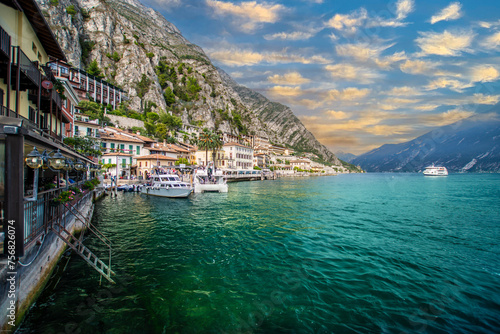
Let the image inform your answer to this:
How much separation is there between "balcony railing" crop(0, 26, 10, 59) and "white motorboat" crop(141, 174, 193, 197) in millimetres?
23523

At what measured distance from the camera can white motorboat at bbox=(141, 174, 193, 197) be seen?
3216 cm

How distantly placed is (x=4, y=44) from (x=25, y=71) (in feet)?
5.20

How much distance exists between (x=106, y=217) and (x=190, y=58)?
161 meters

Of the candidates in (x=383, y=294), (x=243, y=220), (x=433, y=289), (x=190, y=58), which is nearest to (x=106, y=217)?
(x=243, y=220)

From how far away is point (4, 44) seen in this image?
977 cm

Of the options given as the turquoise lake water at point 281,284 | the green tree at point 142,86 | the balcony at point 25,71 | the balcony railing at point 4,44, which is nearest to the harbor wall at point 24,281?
the turquoise lake water at point 281,284

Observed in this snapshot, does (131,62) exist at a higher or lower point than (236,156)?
higher

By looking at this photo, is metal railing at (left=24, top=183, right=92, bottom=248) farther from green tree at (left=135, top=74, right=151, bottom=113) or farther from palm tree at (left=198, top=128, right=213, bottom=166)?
green tree at (left=135, top=74, right=151, bottom=113)

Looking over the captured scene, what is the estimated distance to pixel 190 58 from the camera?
156 metres

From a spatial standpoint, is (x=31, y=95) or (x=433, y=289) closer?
(x=433, y=289)

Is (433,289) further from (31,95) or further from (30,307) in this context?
(31,95)

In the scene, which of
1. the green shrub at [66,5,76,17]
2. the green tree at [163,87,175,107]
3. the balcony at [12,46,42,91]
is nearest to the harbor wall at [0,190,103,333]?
the balcony at [12,46,42,91]

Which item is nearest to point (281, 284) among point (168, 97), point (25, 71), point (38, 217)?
point (38, 217)

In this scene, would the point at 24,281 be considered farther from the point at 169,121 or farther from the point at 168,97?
the point at 168,97
